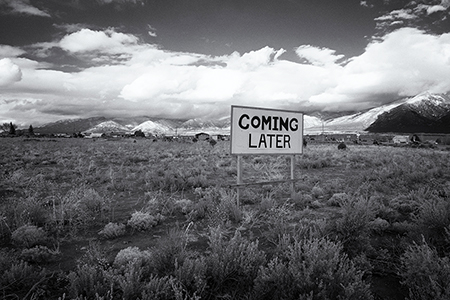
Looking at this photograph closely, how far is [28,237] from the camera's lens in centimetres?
409

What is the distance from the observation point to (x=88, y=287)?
2.75 meters

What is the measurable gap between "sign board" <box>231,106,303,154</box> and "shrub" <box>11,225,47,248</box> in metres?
4.10

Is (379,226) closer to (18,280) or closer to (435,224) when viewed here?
(435,224)

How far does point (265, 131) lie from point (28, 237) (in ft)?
17.6

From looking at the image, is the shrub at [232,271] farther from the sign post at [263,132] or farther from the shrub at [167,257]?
the sign post at [263,132]

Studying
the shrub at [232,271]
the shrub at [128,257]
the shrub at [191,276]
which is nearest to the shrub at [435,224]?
the shrub at [232,271]

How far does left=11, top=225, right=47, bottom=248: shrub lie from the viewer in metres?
4.06

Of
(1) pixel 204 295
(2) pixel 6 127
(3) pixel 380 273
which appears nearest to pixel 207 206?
(1) pixel 204 295

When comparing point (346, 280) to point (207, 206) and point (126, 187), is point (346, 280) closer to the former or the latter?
point (207, 206)

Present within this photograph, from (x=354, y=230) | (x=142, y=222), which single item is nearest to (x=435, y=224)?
(x=354, y=230)

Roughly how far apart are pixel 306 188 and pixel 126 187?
21.4 feet

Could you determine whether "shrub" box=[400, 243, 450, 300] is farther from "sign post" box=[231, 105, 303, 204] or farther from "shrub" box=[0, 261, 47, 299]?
"shrub" box=[0, 261, 47, 299]

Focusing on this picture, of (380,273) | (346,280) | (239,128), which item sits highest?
(239,128)

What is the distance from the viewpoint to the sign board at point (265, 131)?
19.9 feet
